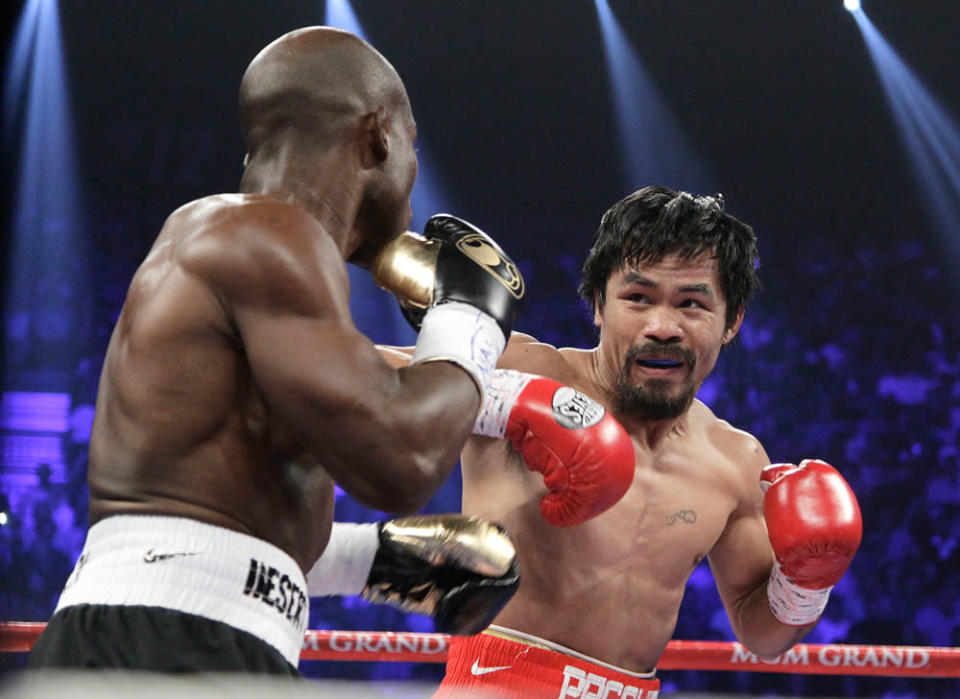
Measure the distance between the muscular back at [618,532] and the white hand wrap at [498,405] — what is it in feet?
0.80

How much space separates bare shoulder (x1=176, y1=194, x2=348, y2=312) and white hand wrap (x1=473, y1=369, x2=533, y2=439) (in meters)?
0.65

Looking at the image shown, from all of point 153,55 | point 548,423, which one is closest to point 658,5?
point 153,55

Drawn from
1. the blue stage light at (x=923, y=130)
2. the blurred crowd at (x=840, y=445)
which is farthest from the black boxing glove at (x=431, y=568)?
the blue stage light at (x=923, y=130)

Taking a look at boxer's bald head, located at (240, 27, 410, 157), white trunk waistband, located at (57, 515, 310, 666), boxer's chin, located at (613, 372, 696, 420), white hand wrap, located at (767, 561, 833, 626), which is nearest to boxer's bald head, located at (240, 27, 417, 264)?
boxer's bald head, located at (240, 27, 410, 157)

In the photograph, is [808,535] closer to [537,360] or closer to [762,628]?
[762,628]

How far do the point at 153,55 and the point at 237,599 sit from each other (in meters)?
4.54

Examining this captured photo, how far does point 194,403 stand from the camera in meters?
1.05

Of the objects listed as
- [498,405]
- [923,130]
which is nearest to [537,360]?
[498,405]

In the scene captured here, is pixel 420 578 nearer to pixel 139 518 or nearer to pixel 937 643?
pixel 139 518

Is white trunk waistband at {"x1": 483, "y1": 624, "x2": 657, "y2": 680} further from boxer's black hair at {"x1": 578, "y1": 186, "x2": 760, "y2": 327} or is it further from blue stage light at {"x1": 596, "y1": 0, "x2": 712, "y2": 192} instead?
blue stage light at {"x1": 596, "y1": 0, "x2": 712, "y2": 192}

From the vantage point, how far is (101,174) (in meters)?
4.96

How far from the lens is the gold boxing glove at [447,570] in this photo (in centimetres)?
135

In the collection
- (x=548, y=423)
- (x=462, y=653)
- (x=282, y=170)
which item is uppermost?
(x=282, y=170)

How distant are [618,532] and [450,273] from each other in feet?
2.96
